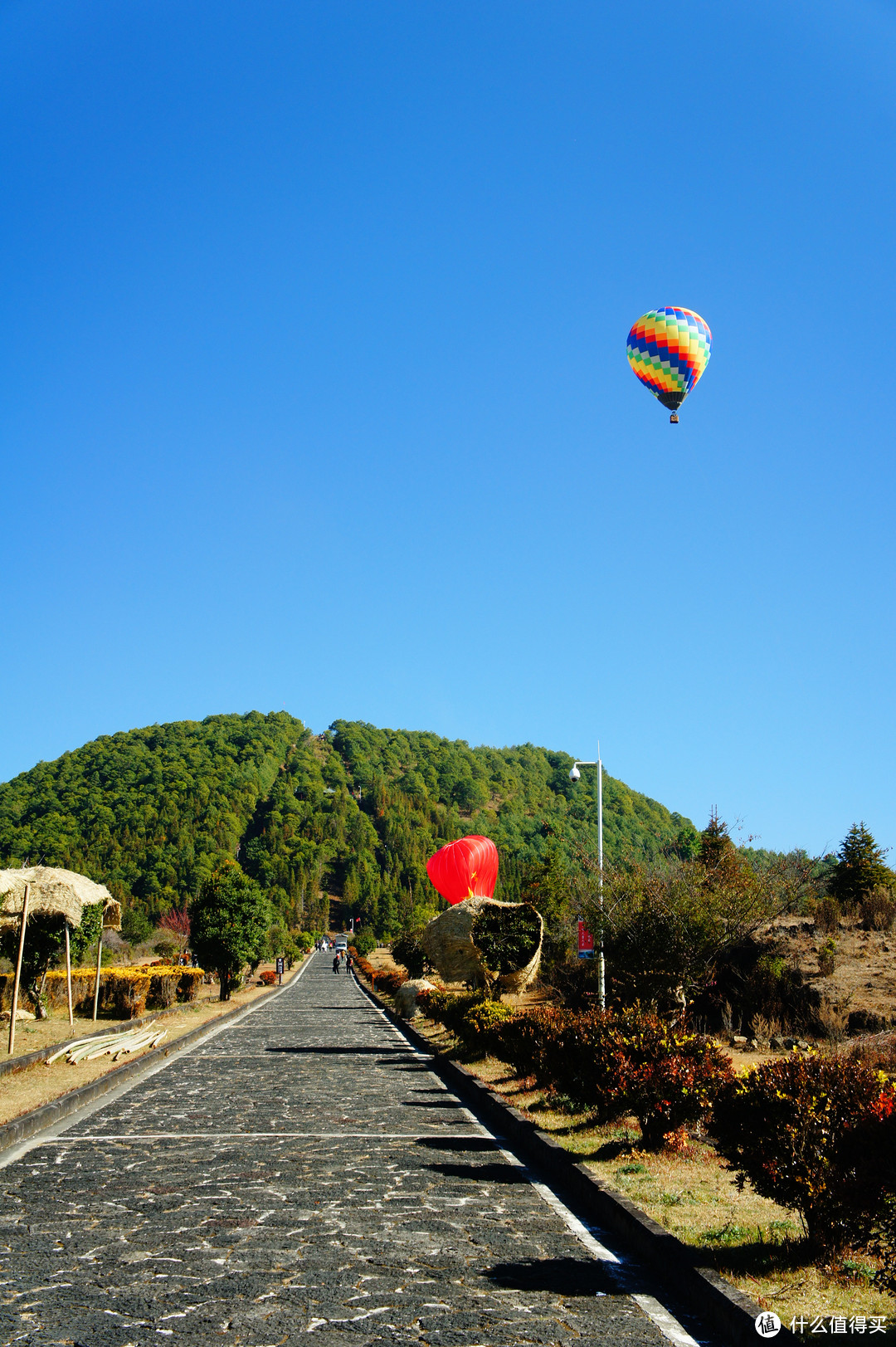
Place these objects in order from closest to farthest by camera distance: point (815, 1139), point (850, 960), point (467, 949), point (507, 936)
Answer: point (815, 1139), point (467, 949), point (507, 936), point (850, 960)

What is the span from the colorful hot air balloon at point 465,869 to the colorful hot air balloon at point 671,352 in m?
10.9

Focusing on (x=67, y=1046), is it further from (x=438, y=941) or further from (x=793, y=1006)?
(x=793, y=1006)

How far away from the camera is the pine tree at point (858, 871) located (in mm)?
26828

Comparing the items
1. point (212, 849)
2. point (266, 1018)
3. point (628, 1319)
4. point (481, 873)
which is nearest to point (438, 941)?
point (481, 873)

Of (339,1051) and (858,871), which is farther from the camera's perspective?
(858,871)

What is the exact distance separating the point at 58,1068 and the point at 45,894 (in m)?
4.31

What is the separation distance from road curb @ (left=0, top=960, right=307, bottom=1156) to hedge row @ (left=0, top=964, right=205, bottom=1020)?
8.06ft

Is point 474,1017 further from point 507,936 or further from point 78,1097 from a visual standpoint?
point 78,1097

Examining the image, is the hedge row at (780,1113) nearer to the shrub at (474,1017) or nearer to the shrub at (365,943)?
the shrub at (474,1017)

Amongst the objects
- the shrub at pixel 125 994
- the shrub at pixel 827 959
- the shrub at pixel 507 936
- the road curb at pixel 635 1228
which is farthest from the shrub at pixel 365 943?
the road curb at pixel 635 1228

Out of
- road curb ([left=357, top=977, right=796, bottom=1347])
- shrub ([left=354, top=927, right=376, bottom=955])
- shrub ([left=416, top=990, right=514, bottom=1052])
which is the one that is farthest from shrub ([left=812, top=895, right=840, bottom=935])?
shrub ([left=354, top=927, right=376, bottom=955])

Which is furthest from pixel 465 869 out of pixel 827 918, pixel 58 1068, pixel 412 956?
pixel 412 956

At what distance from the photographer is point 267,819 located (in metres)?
177

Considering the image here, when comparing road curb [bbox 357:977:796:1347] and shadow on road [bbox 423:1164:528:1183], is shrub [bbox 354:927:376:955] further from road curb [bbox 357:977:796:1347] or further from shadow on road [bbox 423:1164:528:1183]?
shadow on road [bbox 423:1164:528:1183]
